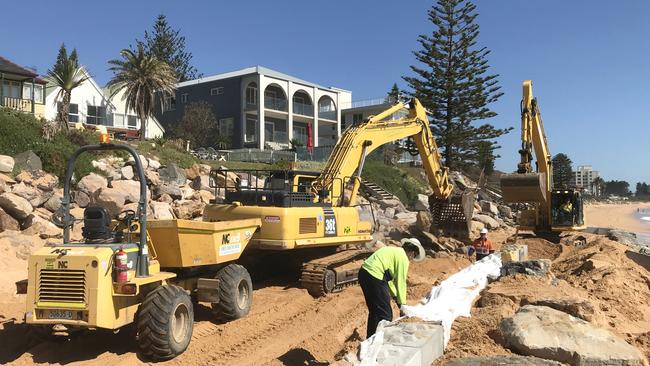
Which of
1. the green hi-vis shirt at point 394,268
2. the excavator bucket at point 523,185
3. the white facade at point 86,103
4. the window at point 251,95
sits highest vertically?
the window at point 251,95

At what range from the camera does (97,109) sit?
3850cm

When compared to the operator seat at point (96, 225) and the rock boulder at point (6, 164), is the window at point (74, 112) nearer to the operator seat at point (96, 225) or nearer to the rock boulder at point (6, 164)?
the rock boulder at point (6, 164)

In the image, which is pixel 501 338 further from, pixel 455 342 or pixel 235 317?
pixel 235 317

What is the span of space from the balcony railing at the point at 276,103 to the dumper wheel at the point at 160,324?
37413mm

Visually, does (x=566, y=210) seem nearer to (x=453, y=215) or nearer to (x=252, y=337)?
(x=453, y=215)

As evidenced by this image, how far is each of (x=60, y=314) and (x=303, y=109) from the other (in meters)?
Answer: 40.3

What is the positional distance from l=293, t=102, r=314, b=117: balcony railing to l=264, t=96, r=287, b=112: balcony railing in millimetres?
1241

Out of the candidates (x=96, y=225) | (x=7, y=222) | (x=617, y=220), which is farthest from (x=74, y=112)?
(x=617, y=220)

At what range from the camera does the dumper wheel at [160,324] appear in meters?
6.31

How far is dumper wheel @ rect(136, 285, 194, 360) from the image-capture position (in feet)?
20.7

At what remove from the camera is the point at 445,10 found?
38.3 meters

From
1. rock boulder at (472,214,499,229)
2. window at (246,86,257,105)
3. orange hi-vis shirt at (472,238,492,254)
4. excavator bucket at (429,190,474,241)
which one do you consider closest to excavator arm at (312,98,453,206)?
excavator bucket at (429,190,474,241)

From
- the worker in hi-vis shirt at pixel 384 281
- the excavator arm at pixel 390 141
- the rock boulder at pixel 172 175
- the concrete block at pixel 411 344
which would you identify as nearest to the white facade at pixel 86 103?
the rock boulder at pixel 172 175

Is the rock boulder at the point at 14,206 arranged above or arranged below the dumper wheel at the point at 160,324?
above
